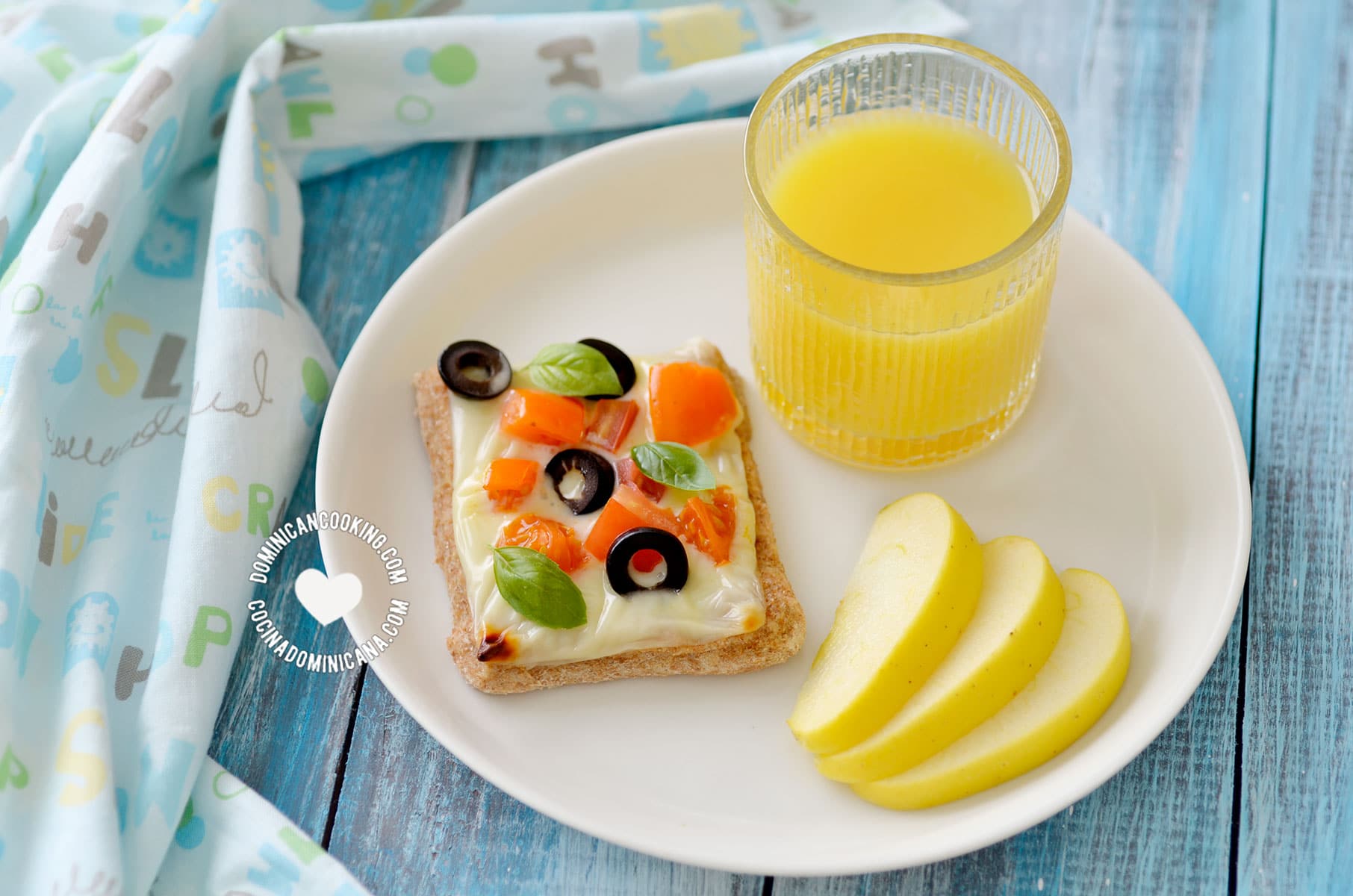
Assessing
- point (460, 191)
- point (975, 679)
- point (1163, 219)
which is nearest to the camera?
point (975, 679)

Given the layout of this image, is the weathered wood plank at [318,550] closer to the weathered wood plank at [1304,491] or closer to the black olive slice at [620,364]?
the black olive slice at [620,364]

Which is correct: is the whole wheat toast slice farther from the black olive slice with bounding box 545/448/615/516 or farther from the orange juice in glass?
the orange juice in glass

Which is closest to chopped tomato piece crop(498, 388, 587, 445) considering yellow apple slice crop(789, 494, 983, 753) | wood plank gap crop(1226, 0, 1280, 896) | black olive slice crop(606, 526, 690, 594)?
black olive slice crop(606, 526, 690, 594)

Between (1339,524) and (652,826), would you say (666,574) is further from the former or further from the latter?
(1339,524)

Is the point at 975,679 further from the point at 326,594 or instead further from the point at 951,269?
the point at 326,594

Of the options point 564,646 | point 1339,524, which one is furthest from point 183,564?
point 1339,524

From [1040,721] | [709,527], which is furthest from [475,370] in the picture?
[1040,721]
